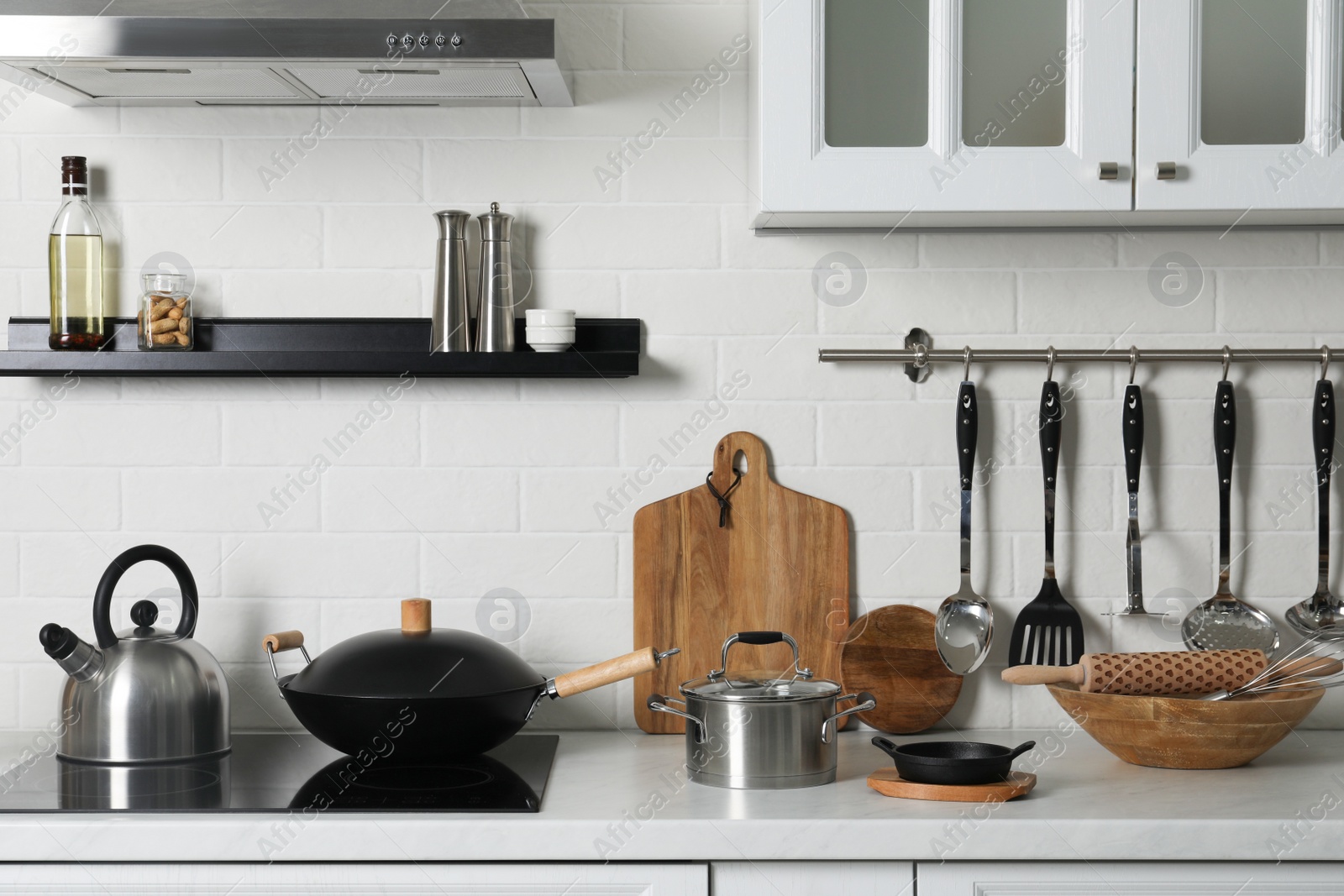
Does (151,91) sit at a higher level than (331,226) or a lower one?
higher

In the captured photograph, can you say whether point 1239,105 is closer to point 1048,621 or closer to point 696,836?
point 1048,621

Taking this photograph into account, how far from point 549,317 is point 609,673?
1.71 feet

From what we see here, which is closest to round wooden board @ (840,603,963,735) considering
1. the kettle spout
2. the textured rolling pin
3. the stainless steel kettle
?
the textured rolling pin

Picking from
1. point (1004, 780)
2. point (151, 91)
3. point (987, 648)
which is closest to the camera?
point (1004, 780)

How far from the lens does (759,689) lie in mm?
1467

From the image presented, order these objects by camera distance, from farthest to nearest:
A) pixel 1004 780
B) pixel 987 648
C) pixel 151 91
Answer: pixel 987 648, pixel 151 91, pixel 1004 780

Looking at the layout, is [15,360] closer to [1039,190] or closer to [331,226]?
[331,226]

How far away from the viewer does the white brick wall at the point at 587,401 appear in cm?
177

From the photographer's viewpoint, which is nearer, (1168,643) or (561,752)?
(561,752)

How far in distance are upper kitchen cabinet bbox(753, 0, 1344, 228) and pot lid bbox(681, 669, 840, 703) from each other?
61cm

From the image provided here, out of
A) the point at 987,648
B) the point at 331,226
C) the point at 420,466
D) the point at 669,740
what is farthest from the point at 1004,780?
the point at 331,226

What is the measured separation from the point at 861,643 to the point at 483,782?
2.03 ft

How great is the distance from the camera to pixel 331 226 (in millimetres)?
1771

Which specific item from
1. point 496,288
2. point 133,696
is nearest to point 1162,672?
point 496,288
